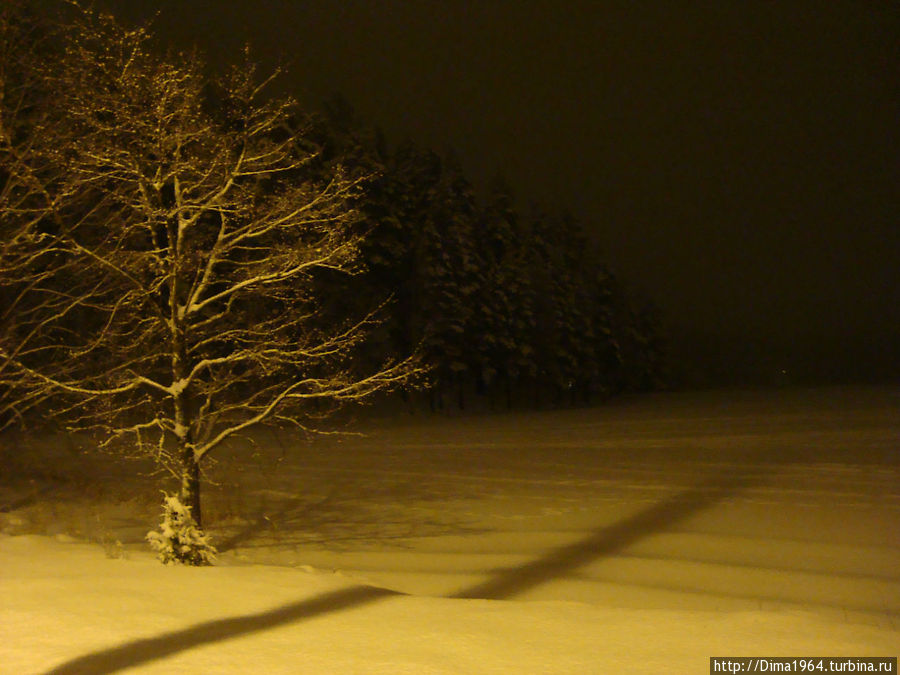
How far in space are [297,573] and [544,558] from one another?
4.18 m

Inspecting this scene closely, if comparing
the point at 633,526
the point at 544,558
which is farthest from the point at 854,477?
the point at 544,558

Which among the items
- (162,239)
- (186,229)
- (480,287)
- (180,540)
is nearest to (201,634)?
(180,540)

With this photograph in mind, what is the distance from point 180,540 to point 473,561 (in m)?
3.90

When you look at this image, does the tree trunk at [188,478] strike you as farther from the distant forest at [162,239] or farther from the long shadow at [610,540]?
the long shadow at [610,540]

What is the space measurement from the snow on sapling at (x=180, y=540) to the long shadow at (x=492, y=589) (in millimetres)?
2008

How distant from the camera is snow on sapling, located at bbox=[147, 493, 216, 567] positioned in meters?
8.34

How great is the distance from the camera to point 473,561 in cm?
1077

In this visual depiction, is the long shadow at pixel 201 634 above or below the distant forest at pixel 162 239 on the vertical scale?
below

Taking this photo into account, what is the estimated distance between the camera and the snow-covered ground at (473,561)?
16.9 feet

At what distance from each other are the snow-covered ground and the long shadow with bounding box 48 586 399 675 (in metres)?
0.03

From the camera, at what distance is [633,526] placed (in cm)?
1319

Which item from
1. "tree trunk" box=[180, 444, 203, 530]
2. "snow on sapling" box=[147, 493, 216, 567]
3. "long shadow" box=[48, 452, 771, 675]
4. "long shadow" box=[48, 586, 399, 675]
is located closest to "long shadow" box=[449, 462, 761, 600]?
"long shadow" box=[48, 452, 771, 675]

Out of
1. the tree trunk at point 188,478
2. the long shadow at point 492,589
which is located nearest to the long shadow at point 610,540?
the long shadow at point 492,589

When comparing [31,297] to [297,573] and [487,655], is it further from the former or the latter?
[487,655]
